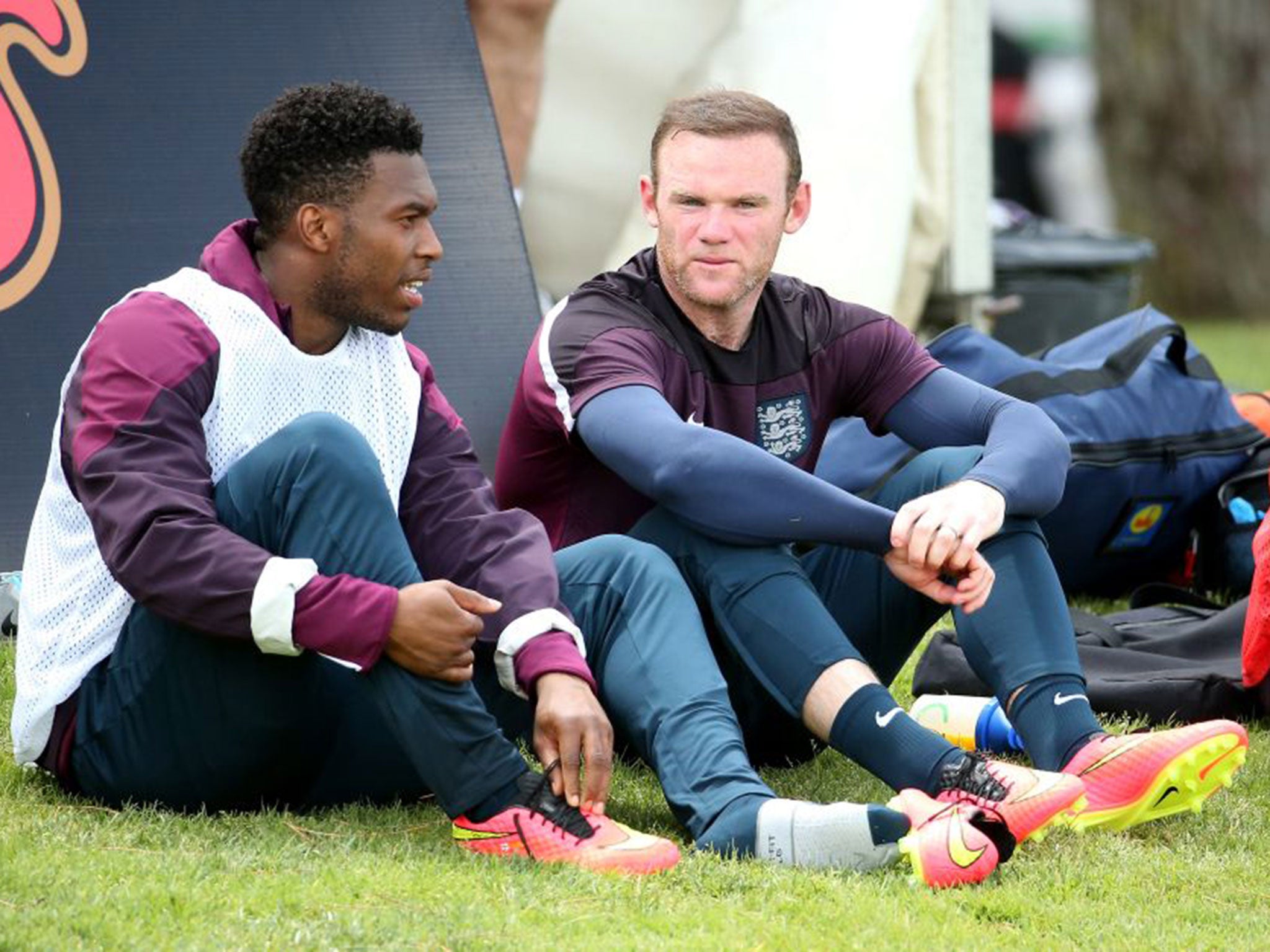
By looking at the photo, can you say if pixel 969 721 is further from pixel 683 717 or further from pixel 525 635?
pixel 525 635

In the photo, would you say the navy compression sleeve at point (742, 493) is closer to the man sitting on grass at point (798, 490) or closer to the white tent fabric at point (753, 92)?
the man sitting on grass at point (798, 490)

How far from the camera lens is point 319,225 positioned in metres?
3.38

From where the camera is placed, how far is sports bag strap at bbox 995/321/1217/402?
17.2 ft

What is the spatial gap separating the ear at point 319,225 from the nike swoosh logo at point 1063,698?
4.55ft

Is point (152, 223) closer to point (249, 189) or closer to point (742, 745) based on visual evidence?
point (249, 189)

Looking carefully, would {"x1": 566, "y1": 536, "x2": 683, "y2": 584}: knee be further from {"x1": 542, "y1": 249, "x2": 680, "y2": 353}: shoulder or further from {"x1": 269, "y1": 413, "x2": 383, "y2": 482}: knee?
{"x1": 269, "y1": 413, "x2": 383, "y2": 482}: knee

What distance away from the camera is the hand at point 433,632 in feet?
9.95

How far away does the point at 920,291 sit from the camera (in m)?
7.86

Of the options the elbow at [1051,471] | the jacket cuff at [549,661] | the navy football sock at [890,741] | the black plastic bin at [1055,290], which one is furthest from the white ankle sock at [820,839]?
the black plastic bin at [1055,290]

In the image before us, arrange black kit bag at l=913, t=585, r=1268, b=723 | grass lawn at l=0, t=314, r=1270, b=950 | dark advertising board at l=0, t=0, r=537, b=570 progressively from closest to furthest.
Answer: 1. grass lawn at l=0, t=314, r=1270, b=950
2. black kit bag at l=913, t=585, r=1268, b=723
3. dark advertising board at l=0, t=0, r=537, b=570

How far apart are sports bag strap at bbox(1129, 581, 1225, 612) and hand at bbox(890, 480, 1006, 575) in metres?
1.54

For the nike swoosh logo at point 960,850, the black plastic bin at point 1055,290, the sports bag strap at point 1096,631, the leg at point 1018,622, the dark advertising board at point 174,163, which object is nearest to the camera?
the nike swoosh logo at point 960,850

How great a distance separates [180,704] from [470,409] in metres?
1.94

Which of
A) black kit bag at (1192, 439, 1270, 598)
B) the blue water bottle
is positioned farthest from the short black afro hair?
black kit bag at (1192, 439, 1270, 598)
